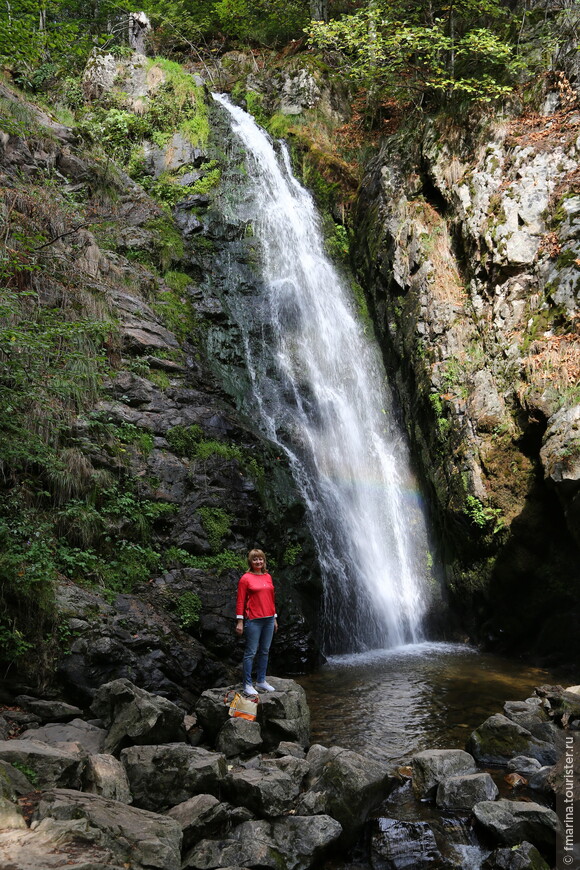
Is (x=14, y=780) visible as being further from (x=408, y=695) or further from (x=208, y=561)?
(x=408, y=695)

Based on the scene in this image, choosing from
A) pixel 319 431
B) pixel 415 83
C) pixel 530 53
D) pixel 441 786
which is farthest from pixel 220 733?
pixel 415 83

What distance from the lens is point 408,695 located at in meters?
7.18

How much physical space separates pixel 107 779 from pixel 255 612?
2063 millimetres

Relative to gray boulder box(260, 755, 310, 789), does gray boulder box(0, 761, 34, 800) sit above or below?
above

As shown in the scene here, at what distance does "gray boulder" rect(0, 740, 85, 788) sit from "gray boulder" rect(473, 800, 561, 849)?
10.0 feet

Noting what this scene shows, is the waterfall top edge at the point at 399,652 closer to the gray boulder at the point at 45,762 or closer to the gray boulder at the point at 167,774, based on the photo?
the gray boulder at the point at 167,774

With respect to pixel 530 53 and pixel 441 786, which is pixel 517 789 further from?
pixel 530 53

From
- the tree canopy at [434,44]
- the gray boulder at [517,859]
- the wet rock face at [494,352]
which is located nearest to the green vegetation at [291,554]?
the wet rock face at [494,352]

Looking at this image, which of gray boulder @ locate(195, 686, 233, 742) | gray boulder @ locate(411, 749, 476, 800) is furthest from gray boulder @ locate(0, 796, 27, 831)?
gray boulder @ locate(411, 749, 476, 800)

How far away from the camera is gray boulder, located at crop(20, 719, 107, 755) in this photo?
484cm

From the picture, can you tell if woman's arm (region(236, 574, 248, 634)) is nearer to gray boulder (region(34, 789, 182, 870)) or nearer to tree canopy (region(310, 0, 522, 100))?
gray boulder (region(34, 789, 182, 870))

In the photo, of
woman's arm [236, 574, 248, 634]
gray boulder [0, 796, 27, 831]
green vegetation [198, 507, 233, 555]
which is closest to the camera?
gray boulder [0, 796, 27, 831]

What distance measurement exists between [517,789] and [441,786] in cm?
71

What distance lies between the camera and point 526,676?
26.6ft
